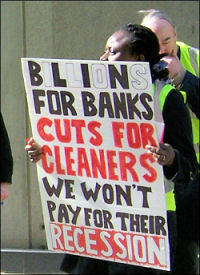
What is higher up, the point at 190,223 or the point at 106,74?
the point at 106,74

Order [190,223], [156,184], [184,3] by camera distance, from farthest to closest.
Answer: [184,3] < [190,223] < [156,184]

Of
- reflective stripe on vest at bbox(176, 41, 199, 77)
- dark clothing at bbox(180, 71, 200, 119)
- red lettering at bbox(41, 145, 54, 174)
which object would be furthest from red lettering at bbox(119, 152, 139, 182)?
reflective stripe on vest at bbox(176, 41, 199, 77)

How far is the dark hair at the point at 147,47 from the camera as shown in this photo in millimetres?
3205

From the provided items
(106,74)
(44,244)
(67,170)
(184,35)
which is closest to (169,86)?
(106,74)

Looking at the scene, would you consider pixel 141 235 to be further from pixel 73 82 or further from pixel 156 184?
pixel 73 82

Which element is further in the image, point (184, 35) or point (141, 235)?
point (184, 35)

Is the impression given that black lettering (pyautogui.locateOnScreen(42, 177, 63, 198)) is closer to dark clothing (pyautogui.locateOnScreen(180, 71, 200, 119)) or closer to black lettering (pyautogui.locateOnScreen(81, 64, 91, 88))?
black lettering (pyautogui.locateOnScreen(81, 64, 91, 88))

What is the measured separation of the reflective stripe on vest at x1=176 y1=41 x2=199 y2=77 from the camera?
4000 millimetres

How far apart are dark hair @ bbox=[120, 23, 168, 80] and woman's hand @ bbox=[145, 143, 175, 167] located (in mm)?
342

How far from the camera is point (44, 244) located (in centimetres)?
652

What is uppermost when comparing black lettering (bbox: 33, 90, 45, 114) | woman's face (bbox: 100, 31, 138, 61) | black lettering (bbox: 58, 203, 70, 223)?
woman's face (bbox: 100, 31, 138, 61)

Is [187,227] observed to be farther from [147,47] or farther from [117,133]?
[147,47]

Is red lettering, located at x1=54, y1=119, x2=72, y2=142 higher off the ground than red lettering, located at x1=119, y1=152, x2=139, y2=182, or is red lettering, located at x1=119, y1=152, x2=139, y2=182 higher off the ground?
red lettering, located at x1=54, y1=119, x2=72, y2=142

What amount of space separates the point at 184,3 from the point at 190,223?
2.95m
